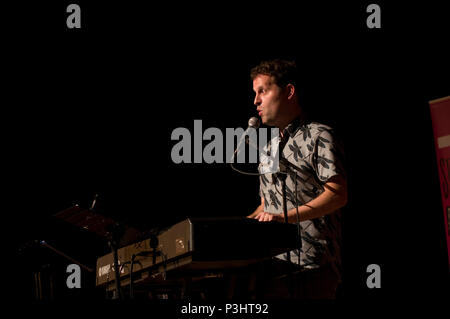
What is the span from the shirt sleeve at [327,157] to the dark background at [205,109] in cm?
174

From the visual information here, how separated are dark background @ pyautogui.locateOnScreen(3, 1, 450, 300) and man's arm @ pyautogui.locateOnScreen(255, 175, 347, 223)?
5.77ft

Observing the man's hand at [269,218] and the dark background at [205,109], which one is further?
the dark background at [205,109]

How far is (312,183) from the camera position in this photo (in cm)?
242

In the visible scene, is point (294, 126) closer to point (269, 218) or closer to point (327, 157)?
point (327, 157)

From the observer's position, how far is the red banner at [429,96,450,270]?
11.8ft

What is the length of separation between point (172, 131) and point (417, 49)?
1.78 meters

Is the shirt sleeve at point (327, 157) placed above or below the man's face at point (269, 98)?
below

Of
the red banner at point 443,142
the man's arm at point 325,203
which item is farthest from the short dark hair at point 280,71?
the red banner at point 443,142

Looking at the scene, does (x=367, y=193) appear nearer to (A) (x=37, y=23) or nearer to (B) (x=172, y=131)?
(B) (x=172, y=131)

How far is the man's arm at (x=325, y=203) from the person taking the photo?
7.30 feet

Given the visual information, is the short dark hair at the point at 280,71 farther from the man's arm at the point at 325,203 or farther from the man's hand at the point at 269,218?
the man's hand at the point at 269,218

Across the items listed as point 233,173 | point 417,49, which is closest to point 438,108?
point 417,49
